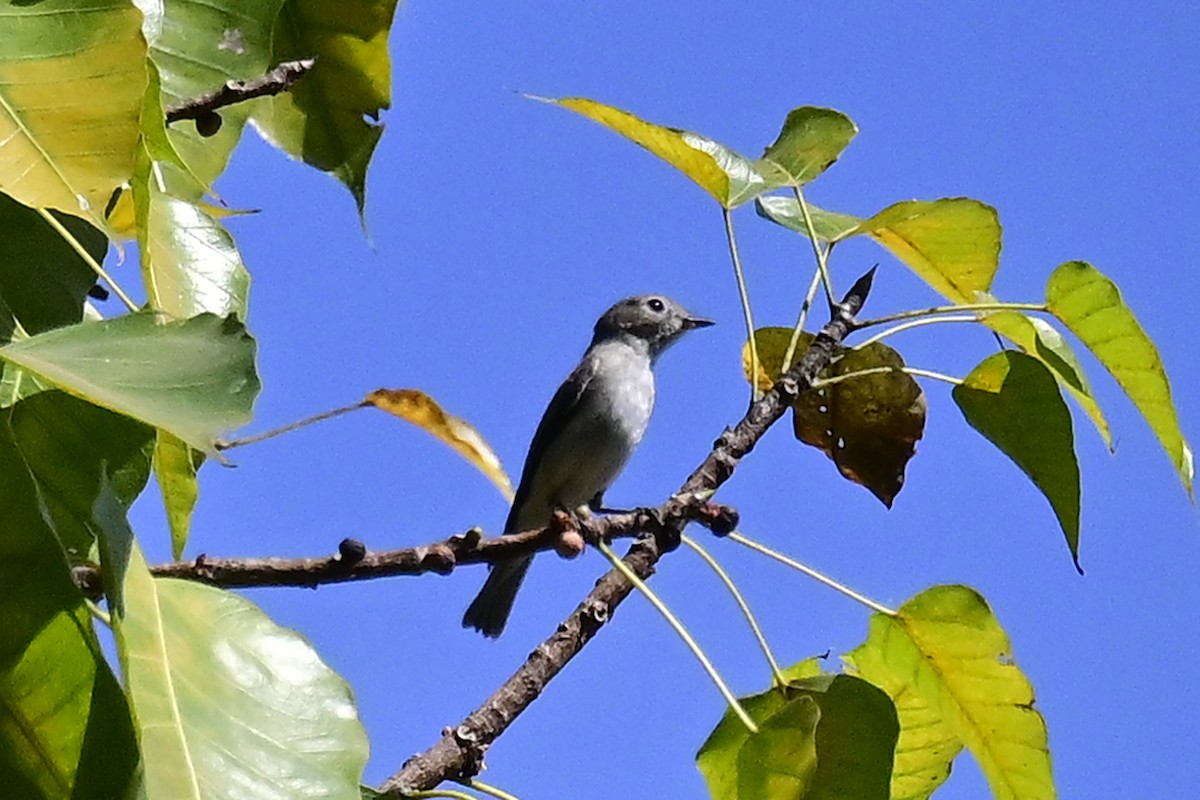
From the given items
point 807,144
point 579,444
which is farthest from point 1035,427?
point 579,444

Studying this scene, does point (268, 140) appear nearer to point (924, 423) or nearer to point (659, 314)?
point (924, 423)

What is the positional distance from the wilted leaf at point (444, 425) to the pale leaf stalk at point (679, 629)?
0.26 meters

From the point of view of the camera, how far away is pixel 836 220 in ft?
7.48

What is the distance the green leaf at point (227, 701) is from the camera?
917 millimetres

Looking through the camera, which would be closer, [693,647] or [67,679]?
[67,679]

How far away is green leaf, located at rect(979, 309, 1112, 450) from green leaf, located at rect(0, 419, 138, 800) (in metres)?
1.34

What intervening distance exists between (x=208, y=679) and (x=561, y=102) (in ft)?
3.88

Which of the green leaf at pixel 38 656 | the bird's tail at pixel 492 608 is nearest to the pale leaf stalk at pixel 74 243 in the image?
the green leaf at pixel 38 656

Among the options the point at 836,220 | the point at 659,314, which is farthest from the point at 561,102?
the point at 659,314

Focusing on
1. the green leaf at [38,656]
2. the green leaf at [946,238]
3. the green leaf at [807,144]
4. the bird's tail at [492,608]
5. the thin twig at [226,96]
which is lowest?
the green leaf at [38,656]

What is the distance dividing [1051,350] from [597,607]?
70 centimetres

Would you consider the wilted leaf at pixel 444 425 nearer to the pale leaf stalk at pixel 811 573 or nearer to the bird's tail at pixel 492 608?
the pale leaf stalk at pixel 811 573

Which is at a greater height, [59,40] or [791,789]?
[59,40]

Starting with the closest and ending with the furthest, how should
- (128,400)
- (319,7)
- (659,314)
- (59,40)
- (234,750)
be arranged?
1. (128,400)
2. (234,750)
3. (59,40)
4. (319,7)
5. (659,314)
